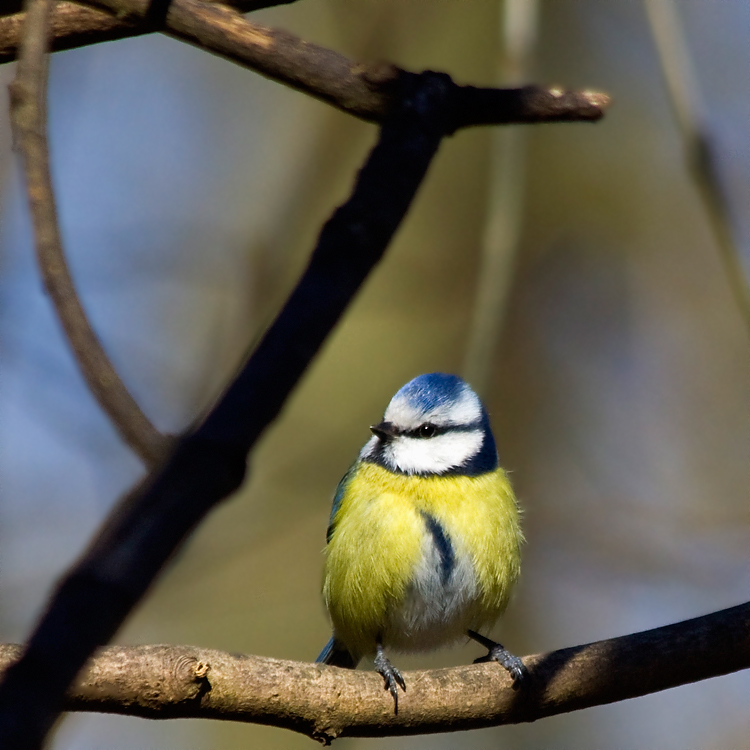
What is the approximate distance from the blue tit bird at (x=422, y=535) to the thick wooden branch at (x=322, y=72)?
1364mm

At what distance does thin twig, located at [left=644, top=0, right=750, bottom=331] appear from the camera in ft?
8.29

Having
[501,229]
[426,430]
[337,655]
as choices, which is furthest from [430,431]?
[337,655]

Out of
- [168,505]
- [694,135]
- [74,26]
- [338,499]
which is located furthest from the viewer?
[338,499]

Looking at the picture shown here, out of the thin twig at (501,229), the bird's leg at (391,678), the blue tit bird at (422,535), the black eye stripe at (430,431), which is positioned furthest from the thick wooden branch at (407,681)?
the thin twig at (501,229)

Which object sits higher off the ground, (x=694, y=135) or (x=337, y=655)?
(x=694, y=135)

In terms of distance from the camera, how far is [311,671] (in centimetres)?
232

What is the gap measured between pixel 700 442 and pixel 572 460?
970 millimetres

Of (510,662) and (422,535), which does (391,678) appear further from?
(422,535)

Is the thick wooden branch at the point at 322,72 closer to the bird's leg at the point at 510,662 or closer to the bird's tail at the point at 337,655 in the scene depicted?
the bird's leg at the point at 510,662

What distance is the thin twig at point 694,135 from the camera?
99.5 inches

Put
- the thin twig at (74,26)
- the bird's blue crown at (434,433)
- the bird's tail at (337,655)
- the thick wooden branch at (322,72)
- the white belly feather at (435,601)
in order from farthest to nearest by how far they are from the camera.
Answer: the bird's tail at (337,655), the bird's blue crown at (434,433), the white belly feather at (435,601), the thin twig at (74,26), the thick wooden branch at (322,72)

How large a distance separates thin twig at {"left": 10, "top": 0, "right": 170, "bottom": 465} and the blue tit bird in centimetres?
202

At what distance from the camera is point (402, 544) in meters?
2.97

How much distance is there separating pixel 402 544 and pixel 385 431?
494mm
